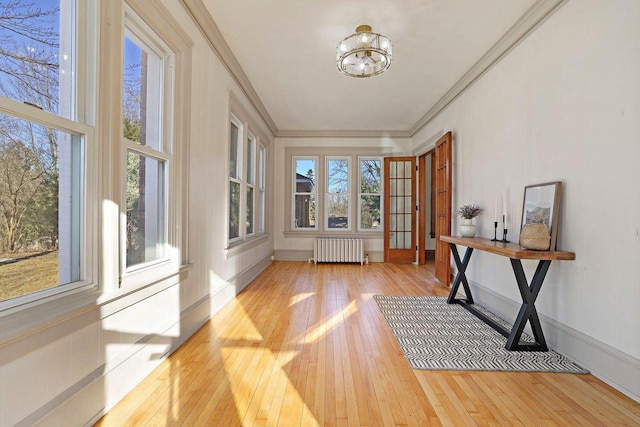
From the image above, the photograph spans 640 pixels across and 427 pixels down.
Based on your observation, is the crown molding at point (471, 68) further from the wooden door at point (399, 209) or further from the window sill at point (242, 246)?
the window sill at point (242, 246)

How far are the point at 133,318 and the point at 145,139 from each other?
3.92 ft

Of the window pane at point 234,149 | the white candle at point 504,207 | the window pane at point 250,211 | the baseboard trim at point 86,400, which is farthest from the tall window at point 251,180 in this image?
the white candle at point 504,207

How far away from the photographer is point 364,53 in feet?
9.57

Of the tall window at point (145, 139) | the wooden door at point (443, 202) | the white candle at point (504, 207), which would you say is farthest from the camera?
the wooden door at point (443, 202)

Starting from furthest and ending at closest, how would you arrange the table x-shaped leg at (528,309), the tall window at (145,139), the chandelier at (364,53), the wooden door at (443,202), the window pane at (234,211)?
the wooden door at (443,202) < the window pane at (234,211) < the chandelier at (364,53) < the table x-shaped leg at (528,309) < the tall window at (145,139)

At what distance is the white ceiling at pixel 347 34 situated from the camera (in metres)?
2.64

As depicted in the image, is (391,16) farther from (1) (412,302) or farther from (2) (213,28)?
(1) (412,302)

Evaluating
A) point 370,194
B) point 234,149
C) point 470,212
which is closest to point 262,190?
point 234,149

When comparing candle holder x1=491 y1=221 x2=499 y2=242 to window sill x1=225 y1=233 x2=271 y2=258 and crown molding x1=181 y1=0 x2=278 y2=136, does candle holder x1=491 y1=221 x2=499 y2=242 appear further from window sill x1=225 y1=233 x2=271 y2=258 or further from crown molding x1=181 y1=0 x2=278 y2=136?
crown molding x1=181 y1=0 x2=278 y2=136

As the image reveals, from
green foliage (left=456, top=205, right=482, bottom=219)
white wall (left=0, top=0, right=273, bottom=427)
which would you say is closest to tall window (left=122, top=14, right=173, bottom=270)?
white wall (left=0, top=0, right=273, bottom=427)

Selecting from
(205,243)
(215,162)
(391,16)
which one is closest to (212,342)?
(205,243)

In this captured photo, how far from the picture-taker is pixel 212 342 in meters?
2.46

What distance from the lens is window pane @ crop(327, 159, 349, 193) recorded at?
266 inches

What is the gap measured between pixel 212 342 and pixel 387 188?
4898 millimetres
